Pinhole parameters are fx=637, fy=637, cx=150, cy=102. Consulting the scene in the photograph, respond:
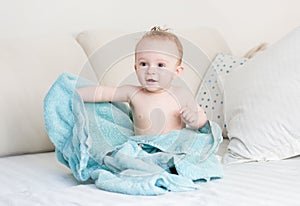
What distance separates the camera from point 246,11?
2447mm

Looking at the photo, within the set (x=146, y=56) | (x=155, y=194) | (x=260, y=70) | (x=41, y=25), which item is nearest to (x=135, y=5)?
(x=41, y=25)

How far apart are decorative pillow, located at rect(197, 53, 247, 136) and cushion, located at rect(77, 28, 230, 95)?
2 centimetres

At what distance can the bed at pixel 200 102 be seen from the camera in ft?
4.48

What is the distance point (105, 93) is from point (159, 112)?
0.15 meters

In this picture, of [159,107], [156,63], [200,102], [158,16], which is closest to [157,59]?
[156,63]

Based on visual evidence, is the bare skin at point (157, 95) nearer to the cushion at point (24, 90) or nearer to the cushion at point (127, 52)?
the cushion at point (127, 52)

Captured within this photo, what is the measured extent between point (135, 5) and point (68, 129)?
85cm

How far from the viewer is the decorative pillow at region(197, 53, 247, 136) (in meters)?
1.93

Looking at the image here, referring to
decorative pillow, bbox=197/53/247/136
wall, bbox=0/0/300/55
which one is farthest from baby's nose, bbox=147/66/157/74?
wall, bbox=0/0/300/55

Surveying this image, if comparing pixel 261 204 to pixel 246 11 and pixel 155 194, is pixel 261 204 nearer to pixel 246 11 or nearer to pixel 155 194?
pixel 155 194

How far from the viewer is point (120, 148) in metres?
1.42

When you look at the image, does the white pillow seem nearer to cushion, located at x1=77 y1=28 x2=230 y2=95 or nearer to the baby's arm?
cushion, located at x1=77 y1=28 x2=230 y2=95

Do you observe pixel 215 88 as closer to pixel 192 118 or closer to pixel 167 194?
pixel 192 118

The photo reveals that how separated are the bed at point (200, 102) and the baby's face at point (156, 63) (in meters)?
0.06
